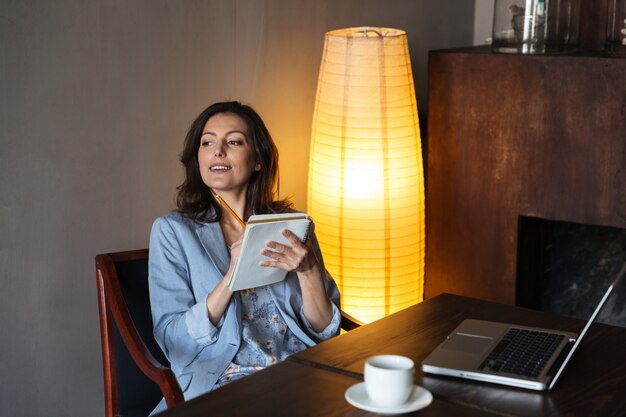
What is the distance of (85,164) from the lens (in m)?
2.34

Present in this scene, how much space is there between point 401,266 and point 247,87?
77cm

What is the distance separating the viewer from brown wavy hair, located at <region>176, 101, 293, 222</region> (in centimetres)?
221

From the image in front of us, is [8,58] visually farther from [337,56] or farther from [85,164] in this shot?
[337,56]

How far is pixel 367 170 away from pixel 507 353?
4.04ft

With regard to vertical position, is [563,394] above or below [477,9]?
below

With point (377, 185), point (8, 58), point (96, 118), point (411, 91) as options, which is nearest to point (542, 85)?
point (411, 91)

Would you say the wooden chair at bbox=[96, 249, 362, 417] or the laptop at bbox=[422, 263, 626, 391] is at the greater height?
the laptop at bbox=[422, 263, 626, 391]

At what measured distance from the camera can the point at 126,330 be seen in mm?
2041

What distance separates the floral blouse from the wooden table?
30 cm

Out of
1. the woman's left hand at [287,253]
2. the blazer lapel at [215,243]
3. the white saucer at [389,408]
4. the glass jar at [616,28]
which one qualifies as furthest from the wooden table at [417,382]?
the glass jar at [616,28]

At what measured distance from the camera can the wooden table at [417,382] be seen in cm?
143

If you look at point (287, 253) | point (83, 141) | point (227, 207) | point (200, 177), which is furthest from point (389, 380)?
point (83, 141)

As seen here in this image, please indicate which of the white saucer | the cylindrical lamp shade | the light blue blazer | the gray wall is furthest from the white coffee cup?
the cylindrical lamp shade

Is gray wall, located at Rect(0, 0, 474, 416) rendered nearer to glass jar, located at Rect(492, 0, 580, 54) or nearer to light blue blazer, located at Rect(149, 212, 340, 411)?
light blue blazer, located at Rect(149, 212, 340, 411)
